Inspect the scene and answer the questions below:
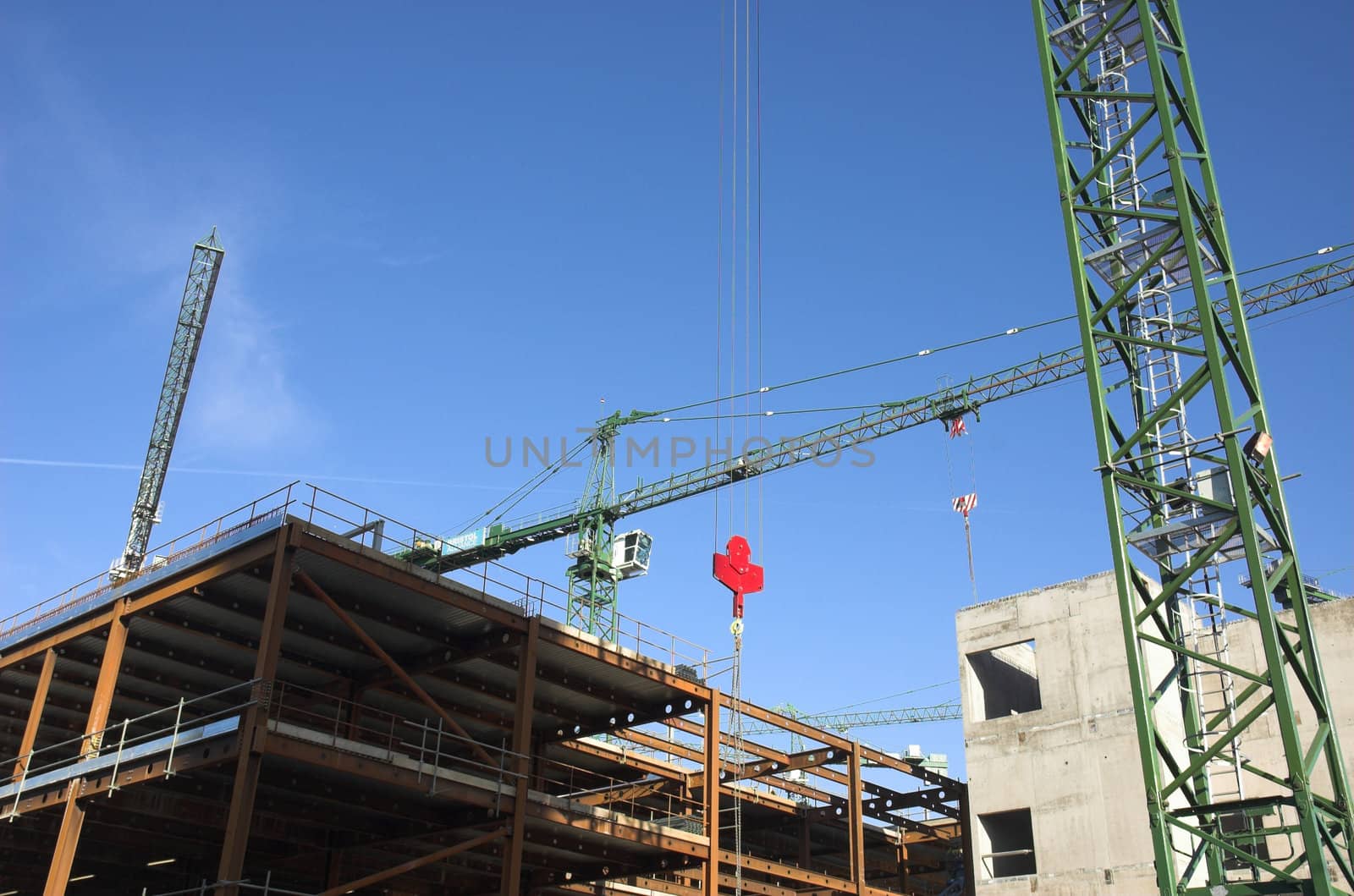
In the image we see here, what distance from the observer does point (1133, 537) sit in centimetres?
2486

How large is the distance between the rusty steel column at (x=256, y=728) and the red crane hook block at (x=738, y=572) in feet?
37.8

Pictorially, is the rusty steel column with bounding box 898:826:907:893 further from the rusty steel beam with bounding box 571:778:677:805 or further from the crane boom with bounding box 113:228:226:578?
the crane boom with bounding box 113:228:226:578

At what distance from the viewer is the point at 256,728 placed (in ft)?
88.8

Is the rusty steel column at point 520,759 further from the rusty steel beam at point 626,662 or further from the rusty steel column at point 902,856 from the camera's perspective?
the rusty steel column at point 902,856

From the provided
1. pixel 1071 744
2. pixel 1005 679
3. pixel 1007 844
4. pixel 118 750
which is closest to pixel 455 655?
pixel 118 750

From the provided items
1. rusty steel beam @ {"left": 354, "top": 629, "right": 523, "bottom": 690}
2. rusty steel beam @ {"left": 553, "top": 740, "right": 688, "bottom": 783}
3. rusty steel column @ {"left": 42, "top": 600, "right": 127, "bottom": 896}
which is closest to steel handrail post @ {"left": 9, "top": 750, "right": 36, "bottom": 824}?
rusty steel column @ {"left": 42, "top": 600, "right": 127, "bottom": 896}

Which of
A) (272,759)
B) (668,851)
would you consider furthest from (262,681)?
(668,851)

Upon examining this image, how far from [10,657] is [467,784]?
16.0 metres

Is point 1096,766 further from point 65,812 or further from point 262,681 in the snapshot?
point 65,812

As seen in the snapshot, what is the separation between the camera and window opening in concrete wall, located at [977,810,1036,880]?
129ft

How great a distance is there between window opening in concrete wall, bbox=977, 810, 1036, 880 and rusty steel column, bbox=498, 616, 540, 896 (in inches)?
607

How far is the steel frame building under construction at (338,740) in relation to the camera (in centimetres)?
2967

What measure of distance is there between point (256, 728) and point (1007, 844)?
2505 cm

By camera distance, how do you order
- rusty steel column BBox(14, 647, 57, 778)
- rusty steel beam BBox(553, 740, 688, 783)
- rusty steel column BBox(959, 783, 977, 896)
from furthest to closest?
rusty steel column BBox(959, 783, 977, 896) → rusty steel beam BBox(553, 740, 688, 783) → rusty steel column BBox(14, 647, 57, 778)
